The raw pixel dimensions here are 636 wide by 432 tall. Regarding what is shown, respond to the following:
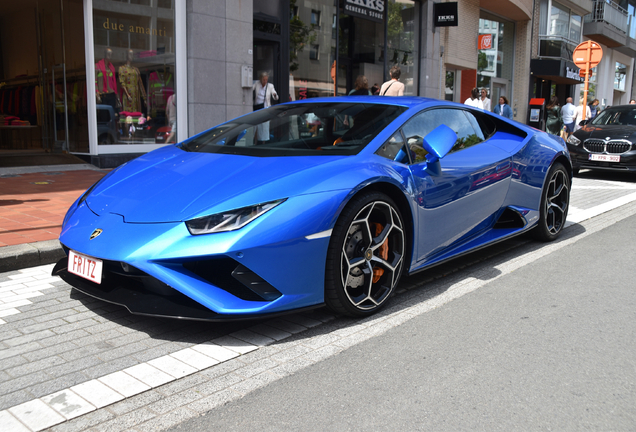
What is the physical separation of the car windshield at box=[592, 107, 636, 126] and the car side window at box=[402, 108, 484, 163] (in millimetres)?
8791

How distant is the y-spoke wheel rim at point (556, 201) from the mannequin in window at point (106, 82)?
24.3ft

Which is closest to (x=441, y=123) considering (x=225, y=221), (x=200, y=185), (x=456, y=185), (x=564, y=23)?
(x=456, y=185)

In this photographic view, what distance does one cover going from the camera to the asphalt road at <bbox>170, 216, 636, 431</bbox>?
2.21 metres

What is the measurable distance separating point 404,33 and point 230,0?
704 centimetres

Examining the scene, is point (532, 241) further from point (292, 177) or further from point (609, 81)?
point (609, 81)

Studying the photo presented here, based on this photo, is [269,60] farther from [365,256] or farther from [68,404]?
[68,404]

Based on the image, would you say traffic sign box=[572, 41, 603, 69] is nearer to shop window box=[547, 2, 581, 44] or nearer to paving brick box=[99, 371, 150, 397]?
shop window box=[547, 2, 581, 44]

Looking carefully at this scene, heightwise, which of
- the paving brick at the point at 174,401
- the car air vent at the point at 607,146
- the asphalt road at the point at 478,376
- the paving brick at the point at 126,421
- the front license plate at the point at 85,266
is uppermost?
the car air vent at the point at 607,146

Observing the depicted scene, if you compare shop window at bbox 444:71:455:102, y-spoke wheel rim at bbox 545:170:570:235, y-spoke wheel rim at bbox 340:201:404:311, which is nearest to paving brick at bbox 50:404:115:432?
y-spoke wheel rim at bbox 340:201:404:311

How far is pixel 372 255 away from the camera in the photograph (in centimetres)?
331

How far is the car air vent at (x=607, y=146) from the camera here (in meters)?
10.7

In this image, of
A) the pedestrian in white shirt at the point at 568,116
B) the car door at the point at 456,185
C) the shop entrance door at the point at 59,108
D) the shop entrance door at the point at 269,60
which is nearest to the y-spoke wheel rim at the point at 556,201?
the car door at the point at 456,185

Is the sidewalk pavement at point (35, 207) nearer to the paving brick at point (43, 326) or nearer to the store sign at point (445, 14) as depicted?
the paving brick at point (43, 326)

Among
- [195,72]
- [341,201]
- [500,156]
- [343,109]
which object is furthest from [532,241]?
[195,72]
